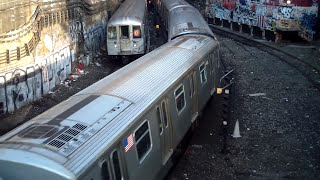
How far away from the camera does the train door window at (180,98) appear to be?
8.12 meters

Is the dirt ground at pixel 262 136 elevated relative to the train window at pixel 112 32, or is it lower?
lower

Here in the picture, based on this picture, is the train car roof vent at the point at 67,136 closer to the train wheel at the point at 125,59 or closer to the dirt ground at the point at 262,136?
the dirt ground at the point at 262,136

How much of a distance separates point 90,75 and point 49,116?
11594 millimetres

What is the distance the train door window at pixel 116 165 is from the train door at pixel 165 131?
1.87m

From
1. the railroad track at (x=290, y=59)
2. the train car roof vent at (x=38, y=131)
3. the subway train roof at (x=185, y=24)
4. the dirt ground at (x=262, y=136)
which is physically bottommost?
the dirt ground at (x=262, y=136)

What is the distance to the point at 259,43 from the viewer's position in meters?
23.1

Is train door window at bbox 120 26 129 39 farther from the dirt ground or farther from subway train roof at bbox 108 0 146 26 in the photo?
the dirt ground

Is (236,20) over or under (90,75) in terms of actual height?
over

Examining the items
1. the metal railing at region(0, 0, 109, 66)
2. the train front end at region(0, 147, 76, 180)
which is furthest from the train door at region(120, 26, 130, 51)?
the train front end at region(0, 147, 76, 180)

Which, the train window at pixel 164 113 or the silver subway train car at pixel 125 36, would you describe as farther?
the silver subway train car at pixel 125 36

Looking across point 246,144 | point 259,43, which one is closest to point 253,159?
point 246,144

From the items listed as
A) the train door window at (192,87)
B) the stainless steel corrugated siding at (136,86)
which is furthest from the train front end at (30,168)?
the train door window at (192,87)

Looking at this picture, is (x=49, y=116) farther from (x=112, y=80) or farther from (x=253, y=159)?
(x=253, y=159)

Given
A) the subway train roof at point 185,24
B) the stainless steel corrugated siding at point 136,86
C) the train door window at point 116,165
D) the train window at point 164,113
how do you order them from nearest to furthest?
the stainless steel corrugated siding at point 136,86 < the train door window at point 116,165 < the train window at point 164,113 < the subway train roof at point 185,24
